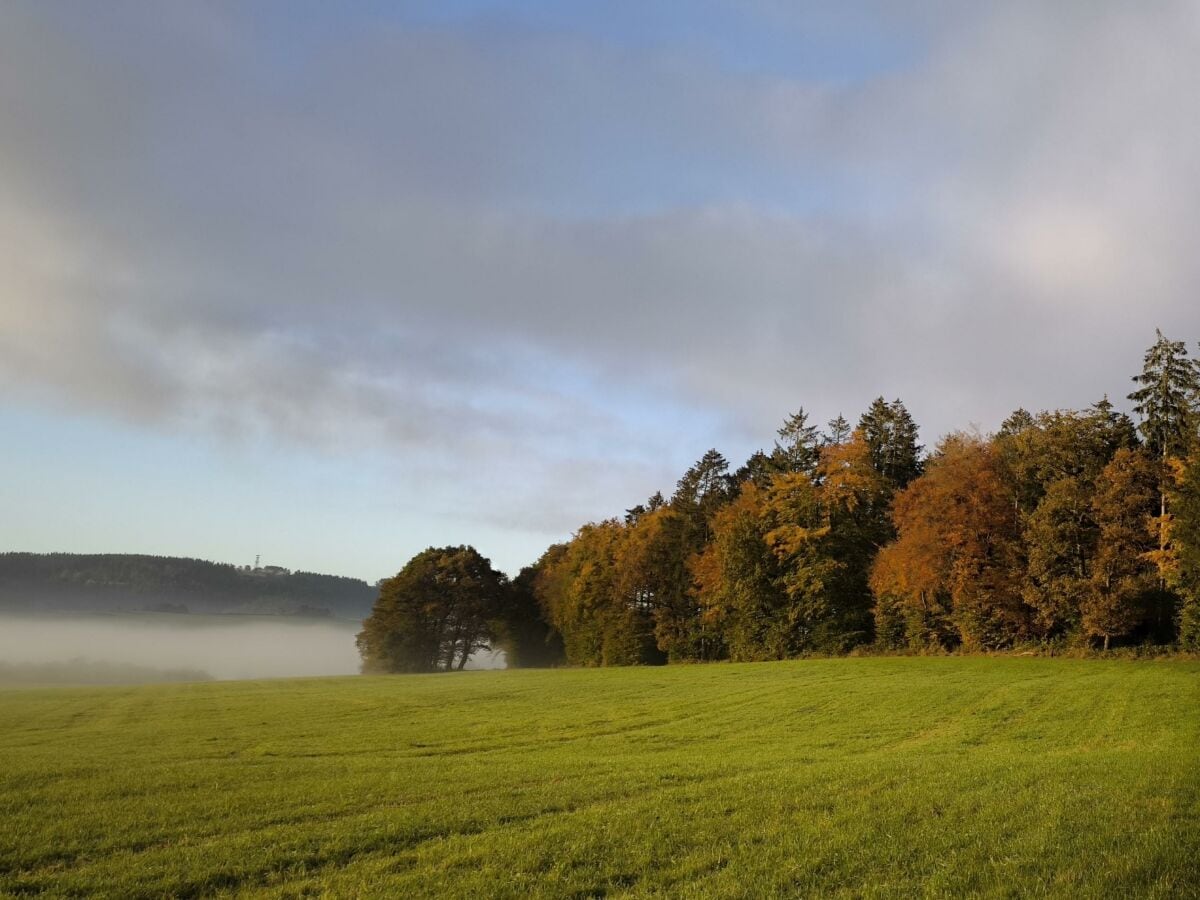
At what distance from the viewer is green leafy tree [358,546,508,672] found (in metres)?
91.6

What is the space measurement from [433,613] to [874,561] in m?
56.5

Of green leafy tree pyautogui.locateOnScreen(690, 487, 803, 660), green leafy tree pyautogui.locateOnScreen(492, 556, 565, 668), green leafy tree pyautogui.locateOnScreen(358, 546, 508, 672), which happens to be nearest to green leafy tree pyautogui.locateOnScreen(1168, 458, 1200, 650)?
green leafy tree pyautogui.locateOnScreen(690, 487, 803, 660)

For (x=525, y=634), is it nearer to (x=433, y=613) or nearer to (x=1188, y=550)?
(x=433, y=613)

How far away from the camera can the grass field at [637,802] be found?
889 centimetres

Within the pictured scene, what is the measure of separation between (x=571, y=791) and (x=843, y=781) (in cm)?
549

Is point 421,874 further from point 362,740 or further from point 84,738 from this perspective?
point 84,738

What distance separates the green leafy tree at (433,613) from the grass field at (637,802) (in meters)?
61.4

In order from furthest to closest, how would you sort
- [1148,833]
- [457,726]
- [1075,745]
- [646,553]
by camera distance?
[646,553], [457,726], [1075,745], [1148,833]

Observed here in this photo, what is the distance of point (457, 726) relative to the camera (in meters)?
29.2

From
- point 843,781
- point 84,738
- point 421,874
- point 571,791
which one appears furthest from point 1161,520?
point 84,738

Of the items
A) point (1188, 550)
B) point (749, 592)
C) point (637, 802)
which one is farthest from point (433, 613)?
point (637, 802)

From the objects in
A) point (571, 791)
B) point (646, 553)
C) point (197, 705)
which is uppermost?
point (646, 553)

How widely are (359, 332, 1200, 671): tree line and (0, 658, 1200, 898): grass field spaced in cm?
1649

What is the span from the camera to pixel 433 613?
93812mm
